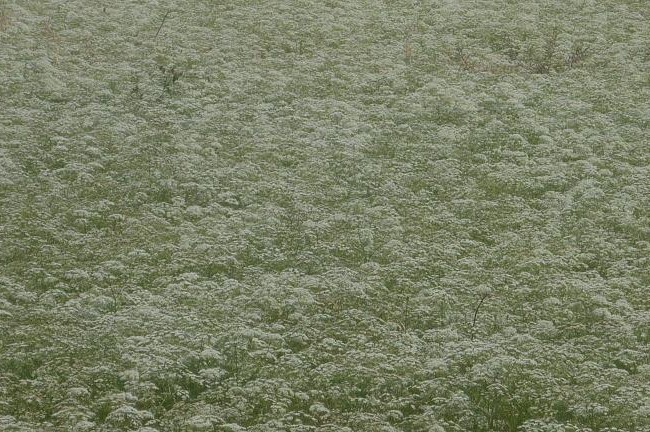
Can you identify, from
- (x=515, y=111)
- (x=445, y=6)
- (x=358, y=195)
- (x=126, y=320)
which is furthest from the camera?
(x=445, y=6)

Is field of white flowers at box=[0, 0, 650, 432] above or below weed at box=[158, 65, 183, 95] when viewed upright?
below

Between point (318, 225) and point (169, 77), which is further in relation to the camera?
point (169, 77)

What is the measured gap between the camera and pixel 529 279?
42.0 ft

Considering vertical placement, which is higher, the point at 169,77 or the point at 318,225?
the point at 169,77

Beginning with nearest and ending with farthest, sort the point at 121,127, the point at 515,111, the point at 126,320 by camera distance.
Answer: the point at 126,320
the point at 121,127
the point at 515,111

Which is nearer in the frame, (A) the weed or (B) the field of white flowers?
(B) the field of white flowers

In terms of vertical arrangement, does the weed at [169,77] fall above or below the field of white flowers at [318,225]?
above

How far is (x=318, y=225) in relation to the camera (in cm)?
1427

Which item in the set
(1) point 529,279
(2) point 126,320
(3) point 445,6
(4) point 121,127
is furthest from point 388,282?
(3) point 445,6

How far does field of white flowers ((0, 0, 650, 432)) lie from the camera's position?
9.94m

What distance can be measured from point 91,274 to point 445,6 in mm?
19329

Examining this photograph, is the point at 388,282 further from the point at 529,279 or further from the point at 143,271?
the point at 143,271

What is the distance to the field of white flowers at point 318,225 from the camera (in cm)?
994

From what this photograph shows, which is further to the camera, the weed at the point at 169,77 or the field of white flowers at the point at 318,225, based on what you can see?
the weed at the point at 169,77
